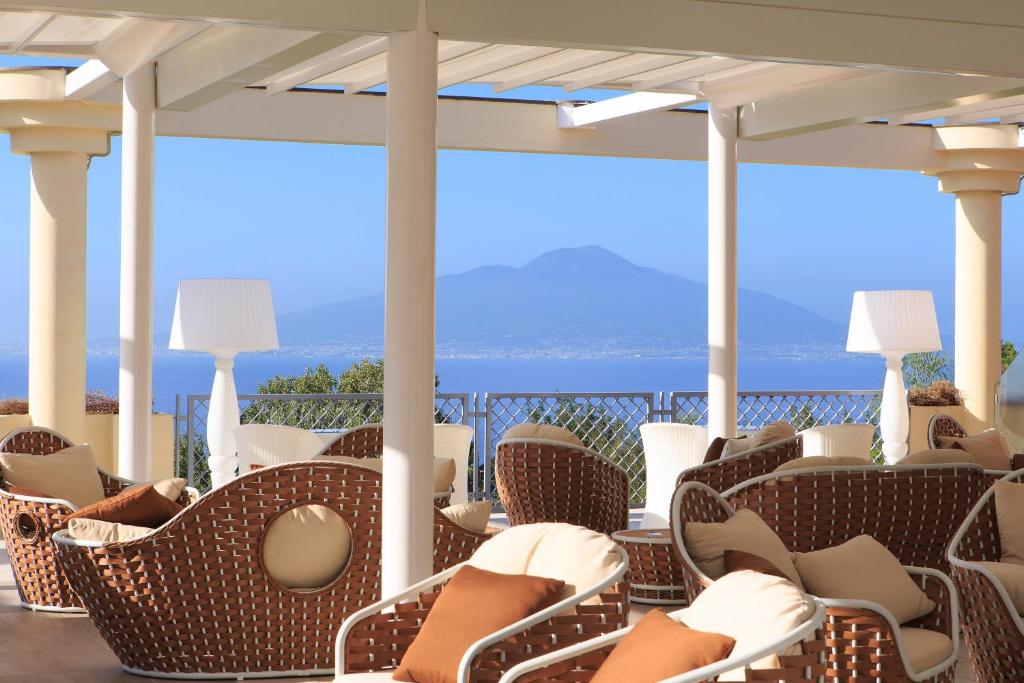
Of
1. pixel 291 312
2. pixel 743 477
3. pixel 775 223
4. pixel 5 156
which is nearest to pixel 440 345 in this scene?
pixel 291 312

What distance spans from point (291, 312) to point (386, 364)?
921 inches

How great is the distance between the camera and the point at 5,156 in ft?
82.7

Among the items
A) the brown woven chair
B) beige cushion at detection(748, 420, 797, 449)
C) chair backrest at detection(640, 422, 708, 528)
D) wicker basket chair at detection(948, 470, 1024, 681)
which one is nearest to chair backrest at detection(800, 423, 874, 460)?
chair backrest at detection(640, 422, 708, 528)

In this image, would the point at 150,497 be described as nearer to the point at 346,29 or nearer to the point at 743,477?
the point at 346,29

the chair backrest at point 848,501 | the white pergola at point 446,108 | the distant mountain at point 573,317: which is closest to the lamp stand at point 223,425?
the white pergola at point 446,108

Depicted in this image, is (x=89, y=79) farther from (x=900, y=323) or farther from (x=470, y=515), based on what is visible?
(x=900, y=323)

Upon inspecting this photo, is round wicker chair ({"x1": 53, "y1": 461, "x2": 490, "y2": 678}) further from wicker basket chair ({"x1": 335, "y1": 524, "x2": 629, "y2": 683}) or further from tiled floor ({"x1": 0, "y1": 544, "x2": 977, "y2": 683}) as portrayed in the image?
wicker basket chair ({"x1": 335, "y1": 524, "x2": 629, "y2": 683})

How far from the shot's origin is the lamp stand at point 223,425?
842cm

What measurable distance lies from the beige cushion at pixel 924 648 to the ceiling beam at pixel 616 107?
16.3 ft

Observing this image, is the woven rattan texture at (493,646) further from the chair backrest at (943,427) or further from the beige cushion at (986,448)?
the chair backrest at (943,427)

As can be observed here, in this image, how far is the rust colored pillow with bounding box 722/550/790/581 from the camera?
3.62 metres

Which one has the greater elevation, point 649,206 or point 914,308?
point 649,206

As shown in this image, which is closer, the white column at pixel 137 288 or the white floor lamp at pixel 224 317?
the white column at pixel 137 288

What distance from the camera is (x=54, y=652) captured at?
5125 mm
